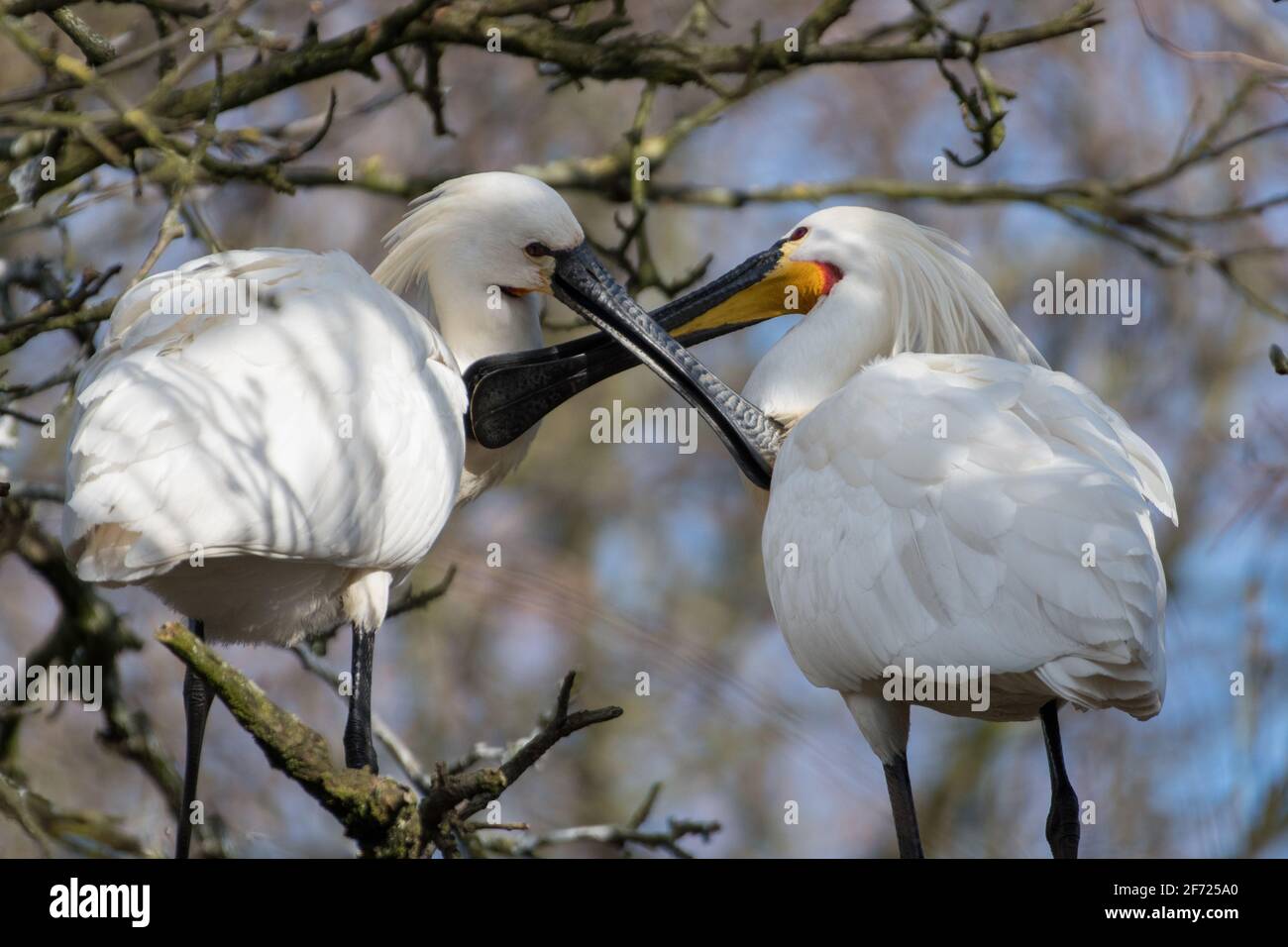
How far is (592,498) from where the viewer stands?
1242cm

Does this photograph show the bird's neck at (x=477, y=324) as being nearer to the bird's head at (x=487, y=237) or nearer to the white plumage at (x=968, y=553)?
the bird's head at (x=487, y=237)

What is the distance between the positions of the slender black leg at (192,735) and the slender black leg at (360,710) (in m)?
0.54

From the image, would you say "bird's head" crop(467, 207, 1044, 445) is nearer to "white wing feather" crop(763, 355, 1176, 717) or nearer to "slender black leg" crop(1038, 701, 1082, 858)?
"white wing feather" crop(763, 355, 1176, 717)

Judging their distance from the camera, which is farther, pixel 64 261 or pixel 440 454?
pixel 64 261

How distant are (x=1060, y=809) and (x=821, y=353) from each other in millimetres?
1839

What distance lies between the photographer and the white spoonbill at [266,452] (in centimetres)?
450

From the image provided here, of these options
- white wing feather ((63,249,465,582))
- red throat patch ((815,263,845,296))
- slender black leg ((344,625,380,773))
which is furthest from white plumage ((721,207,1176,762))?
slender black leg ((344,625,380,773))

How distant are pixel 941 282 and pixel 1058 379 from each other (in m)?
1.00

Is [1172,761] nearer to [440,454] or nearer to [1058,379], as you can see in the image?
[1058,379]

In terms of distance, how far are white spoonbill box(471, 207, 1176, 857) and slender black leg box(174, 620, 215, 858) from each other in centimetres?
149

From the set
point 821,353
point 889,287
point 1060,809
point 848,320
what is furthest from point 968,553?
point 889,287

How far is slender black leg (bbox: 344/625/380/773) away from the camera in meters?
5.25

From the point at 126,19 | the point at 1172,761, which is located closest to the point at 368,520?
the point at 126,19

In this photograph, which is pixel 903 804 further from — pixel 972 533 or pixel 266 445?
pixel 266 445
